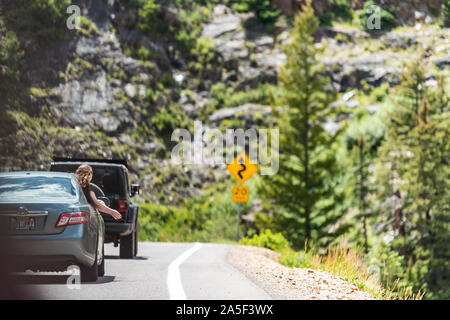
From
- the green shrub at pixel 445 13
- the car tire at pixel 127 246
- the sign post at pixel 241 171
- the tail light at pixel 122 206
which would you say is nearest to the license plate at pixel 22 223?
the tail light at pixel 122 206

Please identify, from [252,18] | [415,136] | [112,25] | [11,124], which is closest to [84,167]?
[415,136]

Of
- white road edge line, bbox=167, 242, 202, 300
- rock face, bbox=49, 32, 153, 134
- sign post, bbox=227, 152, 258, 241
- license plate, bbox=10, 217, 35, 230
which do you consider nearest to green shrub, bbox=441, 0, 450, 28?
rock face, bbox=49, 32, 153, 134

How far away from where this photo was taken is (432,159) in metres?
44.0

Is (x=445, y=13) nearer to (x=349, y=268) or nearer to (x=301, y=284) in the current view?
(x=349, y=268)

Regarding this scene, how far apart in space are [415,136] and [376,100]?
19717mm

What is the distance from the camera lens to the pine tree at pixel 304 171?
126 ft

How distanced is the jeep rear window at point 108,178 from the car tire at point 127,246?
110cm

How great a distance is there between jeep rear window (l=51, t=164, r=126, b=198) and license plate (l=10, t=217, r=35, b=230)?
22.4ft

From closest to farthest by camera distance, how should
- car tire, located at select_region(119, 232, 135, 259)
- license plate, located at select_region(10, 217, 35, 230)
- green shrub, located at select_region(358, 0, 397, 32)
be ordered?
license plate, located at select_region(10, 217, 35, 230), car tire, located at select_region(119, 232, 135, 259), green shrub, located at select_region(358, 0, 397, 32)

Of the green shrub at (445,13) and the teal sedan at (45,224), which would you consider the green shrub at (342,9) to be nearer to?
the green shrub at (445,13)

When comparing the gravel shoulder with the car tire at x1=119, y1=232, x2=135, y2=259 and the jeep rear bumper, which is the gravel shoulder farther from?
the car tire at x1=119, y1=232, x2=135, y2=259

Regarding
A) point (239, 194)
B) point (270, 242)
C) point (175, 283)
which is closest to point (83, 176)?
point (175, 283)

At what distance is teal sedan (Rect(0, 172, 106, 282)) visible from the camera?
9156 millimetres
